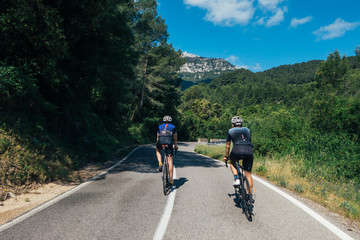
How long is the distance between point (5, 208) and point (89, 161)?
6406 mm

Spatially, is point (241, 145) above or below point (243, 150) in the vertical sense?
above

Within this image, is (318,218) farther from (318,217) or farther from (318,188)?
(318,188)

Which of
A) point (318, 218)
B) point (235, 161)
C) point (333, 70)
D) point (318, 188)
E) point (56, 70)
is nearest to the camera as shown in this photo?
point (318, 218)

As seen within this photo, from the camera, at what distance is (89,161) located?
11219 mm

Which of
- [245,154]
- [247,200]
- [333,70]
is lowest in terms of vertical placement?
[247,200]

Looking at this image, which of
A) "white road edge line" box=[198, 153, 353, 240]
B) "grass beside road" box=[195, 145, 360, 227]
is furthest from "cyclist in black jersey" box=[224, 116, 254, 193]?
"grass beside road" box=[195, 145, 360, 227]

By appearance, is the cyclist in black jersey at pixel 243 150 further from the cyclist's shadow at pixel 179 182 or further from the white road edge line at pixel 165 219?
the cyclist's shadow at pixel 179 182

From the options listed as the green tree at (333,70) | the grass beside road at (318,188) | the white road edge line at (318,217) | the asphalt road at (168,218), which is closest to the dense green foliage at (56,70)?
the asphalt road at (168,218)

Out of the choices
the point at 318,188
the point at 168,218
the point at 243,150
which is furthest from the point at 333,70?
the point at 168,218

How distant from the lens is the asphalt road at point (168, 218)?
143 inches

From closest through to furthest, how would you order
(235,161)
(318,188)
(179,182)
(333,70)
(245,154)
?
1. (245,154)
2. (235,161)
3. (318,188)
4. (179,182)
5. (333,70)

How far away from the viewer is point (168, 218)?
4.26m

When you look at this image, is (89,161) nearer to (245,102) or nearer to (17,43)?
(17,43)

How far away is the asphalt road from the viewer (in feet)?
11.9
